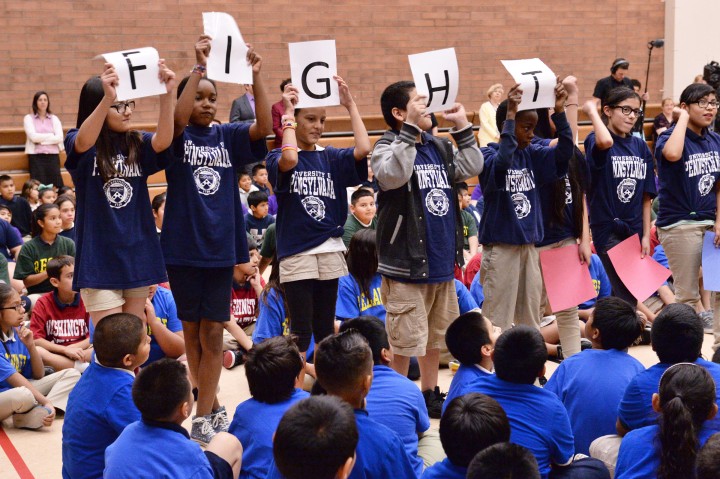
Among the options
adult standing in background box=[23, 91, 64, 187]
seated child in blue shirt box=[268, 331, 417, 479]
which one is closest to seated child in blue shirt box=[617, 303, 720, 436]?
seated child in blue shirt box=[268, 331, 417, 479]

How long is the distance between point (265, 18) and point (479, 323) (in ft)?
33.6

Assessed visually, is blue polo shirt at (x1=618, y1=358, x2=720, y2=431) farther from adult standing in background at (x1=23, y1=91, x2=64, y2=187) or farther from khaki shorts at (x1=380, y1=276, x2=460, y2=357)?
adult standing in background at (x1=23, y1=91, x2=64, y2=187)

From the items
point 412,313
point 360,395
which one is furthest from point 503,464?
point 412,313

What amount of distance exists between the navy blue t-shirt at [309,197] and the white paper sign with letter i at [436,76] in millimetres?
463

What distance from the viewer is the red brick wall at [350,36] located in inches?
484

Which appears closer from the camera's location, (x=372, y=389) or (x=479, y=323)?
(x=372, y=389)

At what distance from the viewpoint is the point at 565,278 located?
5.16m

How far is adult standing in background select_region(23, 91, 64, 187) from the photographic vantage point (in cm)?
1153

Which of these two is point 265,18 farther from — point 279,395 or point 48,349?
point 279,395

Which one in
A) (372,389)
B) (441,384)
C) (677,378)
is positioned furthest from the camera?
(441,384)

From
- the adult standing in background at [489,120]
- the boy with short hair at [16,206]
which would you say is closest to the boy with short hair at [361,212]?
the boy with short hair at [16,206]

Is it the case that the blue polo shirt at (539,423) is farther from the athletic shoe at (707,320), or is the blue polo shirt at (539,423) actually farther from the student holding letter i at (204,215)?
the athletic shoe at (707,320)

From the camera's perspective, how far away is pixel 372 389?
11.8ft

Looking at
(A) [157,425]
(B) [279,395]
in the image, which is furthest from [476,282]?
(A) [157,425]
